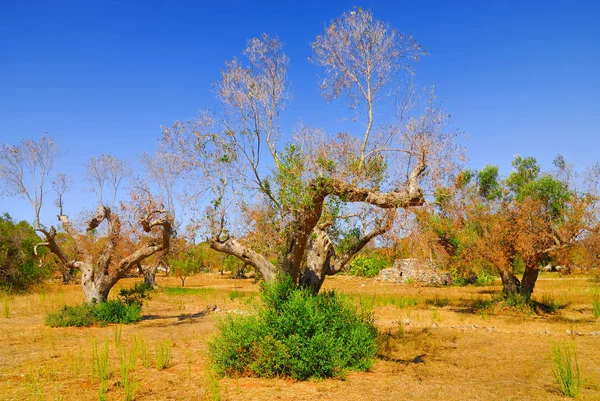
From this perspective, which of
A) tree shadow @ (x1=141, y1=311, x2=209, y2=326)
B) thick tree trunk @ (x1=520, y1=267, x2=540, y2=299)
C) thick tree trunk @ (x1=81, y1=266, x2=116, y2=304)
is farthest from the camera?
thick tree trunk @ (x1=520, y1=267, x2=540, y2=299)

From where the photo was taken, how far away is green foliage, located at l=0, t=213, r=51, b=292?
90.8 ft

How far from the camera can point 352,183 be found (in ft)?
35.1

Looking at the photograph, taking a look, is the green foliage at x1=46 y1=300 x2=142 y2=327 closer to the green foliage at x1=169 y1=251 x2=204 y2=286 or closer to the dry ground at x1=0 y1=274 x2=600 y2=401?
the dry ground at x1=0 y1=274 x2=600 y2=401

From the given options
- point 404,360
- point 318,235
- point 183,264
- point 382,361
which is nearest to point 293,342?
point 382,361

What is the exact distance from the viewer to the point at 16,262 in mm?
28172

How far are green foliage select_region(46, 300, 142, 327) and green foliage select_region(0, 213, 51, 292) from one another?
1267cm

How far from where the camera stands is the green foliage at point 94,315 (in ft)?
54.5

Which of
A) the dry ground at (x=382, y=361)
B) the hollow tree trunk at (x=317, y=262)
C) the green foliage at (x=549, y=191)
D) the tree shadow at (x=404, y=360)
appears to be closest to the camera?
the dry ground at (x=382, y=361)

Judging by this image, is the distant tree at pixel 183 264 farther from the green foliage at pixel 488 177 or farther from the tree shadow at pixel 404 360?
the tree shadow at pixel 404 360

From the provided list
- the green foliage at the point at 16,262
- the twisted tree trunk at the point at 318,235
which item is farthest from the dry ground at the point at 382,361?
the green foliage at the point at 16,262

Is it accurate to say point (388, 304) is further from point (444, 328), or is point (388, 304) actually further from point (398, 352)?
point (398, 352)

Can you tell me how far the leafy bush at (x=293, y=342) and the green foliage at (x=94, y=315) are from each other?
31.5ft

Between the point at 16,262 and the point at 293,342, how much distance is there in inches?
1065

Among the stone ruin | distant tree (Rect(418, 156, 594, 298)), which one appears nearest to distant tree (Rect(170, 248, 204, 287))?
the stone ruin
